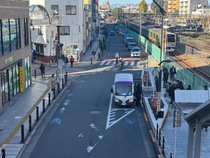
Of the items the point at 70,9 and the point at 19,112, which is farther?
the point at 70,9

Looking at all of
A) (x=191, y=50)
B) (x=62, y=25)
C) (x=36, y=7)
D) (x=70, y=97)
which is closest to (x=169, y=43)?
(x=191, y=50)

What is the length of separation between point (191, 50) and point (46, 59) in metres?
21.4

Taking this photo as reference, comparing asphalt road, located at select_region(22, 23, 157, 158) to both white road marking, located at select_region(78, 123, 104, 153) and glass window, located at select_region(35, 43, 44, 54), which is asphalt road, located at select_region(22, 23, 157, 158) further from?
glass window, located at select_region(35, 43, 44, 54)

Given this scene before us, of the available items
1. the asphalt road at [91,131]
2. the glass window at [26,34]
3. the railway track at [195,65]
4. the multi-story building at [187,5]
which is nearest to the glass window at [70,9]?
the railway track at [195,65]

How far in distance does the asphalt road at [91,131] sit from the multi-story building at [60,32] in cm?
1690

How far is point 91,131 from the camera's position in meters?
17.2

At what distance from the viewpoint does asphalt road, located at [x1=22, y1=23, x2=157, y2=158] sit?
1458 cm

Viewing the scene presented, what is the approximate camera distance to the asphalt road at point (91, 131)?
14.6 metres

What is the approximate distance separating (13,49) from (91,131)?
9749mm

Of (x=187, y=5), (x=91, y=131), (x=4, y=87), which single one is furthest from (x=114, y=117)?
(x=187, y=5)

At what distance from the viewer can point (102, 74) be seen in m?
34.3

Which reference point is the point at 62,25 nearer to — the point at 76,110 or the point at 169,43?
the point at 169,43

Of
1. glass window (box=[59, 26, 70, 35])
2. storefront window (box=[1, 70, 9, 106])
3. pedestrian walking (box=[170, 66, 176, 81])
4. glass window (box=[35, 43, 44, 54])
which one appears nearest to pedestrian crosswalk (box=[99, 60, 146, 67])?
glass window (box=[59, 26, 70, 35])

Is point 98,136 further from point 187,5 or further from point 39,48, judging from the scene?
point 187,5
